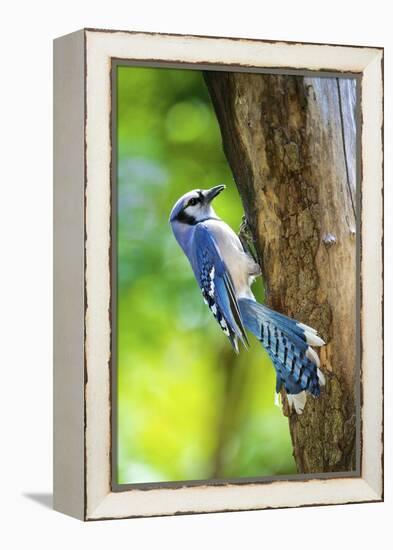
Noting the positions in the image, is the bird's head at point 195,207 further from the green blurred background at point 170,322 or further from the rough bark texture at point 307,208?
the rough bark texture at point 307,208

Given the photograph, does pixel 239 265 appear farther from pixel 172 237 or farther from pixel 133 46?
pixel 133 46

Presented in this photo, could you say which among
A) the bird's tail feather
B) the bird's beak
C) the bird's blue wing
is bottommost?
the bird's tail feather

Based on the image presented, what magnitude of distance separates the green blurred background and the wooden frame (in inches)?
2.7

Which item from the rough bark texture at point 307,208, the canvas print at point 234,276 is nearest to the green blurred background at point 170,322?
the canvas print at point 234,276

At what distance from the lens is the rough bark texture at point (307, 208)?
6.24m

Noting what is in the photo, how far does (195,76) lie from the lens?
20.0 feet

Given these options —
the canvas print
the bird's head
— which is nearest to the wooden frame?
the canvas print

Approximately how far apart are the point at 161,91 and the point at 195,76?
0.53 ft

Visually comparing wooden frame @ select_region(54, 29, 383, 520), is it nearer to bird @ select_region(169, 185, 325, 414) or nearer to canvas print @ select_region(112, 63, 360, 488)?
canvas print @ select_region(112, 63, 360, 488)

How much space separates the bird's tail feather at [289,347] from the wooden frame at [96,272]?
1.18 feet

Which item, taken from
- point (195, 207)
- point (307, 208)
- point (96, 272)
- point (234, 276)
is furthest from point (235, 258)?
point (96, 272)

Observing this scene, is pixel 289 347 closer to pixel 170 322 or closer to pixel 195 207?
pixel 170 322

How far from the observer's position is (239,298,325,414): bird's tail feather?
20.5 feet

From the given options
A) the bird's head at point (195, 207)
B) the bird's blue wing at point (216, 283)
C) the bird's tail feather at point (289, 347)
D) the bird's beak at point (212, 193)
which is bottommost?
the bird's tail feather at point (289, 347)
